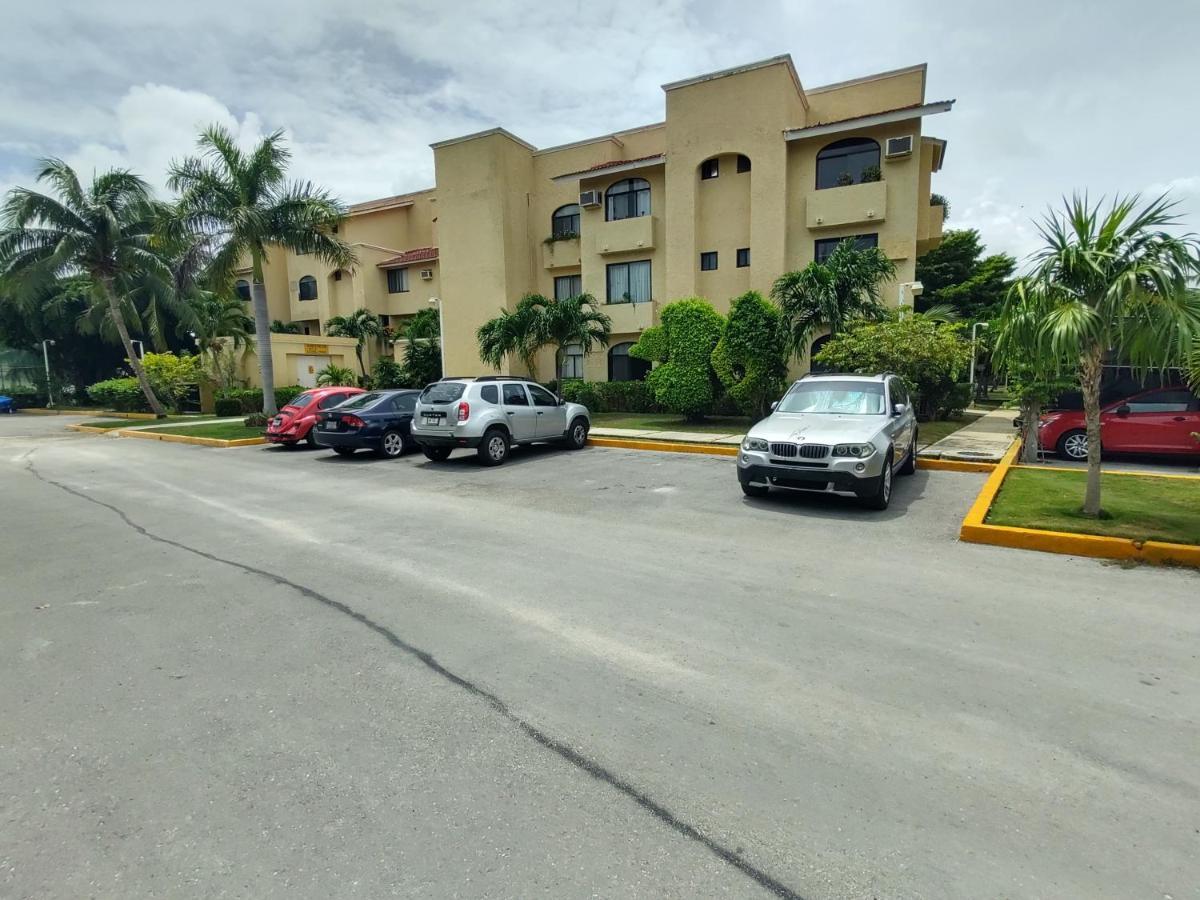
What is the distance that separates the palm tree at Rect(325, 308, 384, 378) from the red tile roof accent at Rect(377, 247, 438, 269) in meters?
2.97

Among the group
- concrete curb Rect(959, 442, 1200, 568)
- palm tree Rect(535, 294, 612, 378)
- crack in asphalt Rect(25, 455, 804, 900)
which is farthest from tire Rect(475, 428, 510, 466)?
palm tree Rect(535, 294, 612, 378)

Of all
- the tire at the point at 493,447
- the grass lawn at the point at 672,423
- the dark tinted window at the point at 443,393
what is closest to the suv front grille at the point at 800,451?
the tire at the point at 493,447

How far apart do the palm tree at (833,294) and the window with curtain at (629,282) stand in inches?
356

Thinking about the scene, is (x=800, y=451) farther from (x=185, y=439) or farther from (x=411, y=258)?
(x=411, y=258)

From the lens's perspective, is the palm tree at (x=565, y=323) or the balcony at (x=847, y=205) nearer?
the balcony at (x=847, y=205)

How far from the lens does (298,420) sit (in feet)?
52.0

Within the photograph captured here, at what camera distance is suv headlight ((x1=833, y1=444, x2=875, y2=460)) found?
25.7ft

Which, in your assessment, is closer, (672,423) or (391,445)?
(391,445)

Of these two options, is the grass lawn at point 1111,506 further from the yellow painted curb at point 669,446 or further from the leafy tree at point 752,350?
the leafy tree at point 752,350

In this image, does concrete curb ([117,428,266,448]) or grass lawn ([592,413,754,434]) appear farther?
concrete curb ([117,428,266,448])

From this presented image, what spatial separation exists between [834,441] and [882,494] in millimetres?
958

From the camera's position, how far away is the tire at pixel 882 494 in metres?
8.02

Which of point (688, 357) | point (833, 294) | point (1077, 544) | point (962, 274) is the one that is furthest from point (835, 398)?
point (962, 274)

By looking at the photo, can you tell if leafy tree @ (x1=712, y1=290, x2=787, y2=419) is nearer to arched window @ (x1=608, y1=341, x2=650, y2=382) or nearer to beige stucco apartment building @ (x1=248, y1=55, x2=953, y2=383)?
beige stucco apartment building @ (x1=248, y1=55, x2=953, y2=383)
